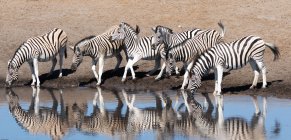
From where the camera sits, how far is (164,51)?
79.3 ft

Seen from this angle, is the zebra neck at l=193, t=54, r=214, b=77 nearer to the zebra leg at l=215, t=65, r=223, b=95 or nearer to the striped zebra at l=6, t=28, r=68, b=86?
the zebra leg at l=215, t=65, r=223, b=95

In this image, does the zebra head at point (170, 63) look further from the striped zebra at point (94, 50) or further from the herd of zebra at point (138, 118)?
the striped zebra at point (94, 50)

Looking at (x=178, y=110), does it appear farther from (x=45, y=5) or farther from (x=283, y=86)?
(x=45, y=5)

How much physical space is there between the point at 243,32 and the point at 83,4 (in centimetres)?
743

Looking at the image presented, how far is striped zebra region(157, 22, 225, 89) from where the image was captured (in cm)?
2369

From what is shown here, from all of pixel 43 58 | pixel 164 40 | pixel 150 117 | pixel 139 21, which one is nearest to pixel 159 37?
pixel 164 40

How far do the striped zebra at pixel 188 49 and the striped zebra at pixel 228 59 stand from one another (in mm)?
732

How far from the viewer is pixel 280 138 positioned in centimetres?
1703

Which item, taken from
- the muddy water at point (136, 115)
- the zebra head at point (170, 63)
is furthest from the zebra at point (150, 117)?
the zebra head at point (170, 63)

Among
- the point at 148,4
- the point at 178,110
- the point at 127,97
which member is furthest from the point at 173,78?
the point at 148,4

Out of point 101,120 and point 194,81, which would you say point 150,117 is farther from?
point 194,81

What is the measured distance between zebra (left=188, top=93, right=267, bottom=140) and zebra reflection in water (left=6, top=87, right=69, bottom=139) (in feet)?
9.48

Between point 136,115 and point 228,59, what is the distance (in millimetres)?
3718

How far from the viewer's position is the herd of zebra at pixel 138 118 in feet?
58.9
